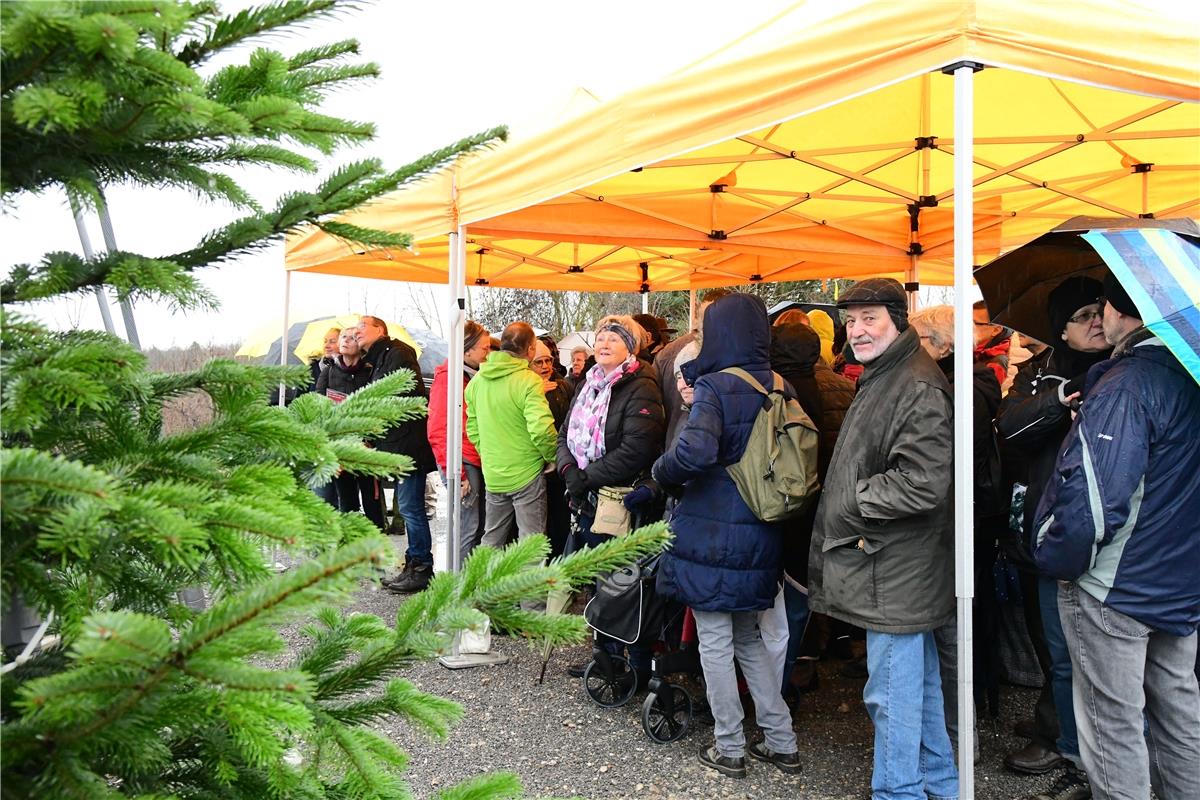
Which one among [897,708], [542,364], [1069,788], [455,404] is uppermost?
[542,364]

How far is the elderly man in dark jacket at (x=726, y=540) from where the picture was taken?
11.7 feet

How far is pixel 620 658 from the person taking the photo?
4.52 meters

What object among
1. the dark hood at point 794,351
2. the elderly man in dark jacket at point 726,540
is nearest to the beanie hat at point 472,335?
the dark hood at point 794,351

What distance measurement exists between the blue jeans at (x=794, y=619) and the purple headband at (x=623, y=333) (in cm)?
143

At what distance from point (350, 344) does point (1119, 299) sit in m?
5.71

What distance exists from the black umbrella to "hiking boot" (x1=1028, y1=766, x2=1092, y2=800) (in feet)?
5.34

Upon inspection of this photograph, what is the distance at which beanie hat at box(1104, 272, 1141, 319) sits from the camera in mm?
2795

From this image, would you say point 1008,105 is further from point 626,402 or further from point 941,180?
point 626,402

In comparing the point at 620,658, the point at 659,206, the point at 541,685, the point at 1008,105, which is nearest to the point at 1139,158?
the point at 1008,105

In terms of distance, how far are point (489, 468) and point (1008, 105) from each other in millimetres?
3807

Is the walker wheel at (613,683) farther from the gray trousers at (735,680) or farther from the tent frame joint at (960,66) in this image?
the tent frame joint at (960,66)

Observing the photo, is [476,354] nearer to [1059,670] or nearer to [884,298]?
[884,298]

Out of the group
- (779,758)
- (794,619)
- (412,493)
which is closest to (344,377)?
(412,493)

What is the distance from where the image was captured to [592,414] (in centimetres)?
477
